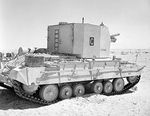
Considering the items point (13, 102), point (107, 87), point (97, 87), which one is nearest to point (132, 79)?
point (107, 87)

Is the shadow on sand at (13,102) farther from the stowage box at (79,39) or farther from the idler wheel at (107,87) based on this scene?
the stowage box at (79,39)

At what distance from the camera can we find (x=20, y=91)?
9523 millimetres

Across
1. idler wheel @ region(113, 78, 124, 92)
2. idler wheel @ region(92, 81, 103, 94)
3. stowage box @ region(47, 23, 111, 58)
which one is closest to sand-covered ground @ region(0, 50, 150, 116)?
idler wheel @ region(92, 81, 103, 94)

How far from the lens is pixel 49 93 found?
9922 millimetres

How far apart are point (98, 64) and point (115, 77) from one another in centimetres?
150

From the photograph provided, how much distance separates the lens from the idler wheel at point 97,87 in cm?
1176

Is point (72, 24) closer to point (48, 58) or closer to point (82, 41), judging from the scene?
point (82, 41)

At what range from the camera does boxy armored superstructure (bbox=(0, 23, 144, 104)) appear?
945 cm

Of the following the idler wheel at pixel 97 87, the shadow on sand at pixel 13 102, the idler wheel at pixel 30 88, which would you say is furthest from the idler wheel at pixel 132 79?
the idler wheel at pixel 30 88

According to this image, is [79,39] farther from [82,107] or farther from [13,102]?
[13,102]

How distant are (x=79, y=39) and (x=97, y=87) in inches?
96.0

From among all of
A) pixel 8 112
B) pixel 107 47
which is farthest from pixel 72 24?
pixel 8 112

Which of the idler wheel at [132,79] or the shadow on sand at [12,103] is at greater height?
the idler wheel at [132,79]

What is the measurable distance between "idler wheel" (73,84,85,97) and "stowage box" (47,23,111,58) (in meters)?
1.57
